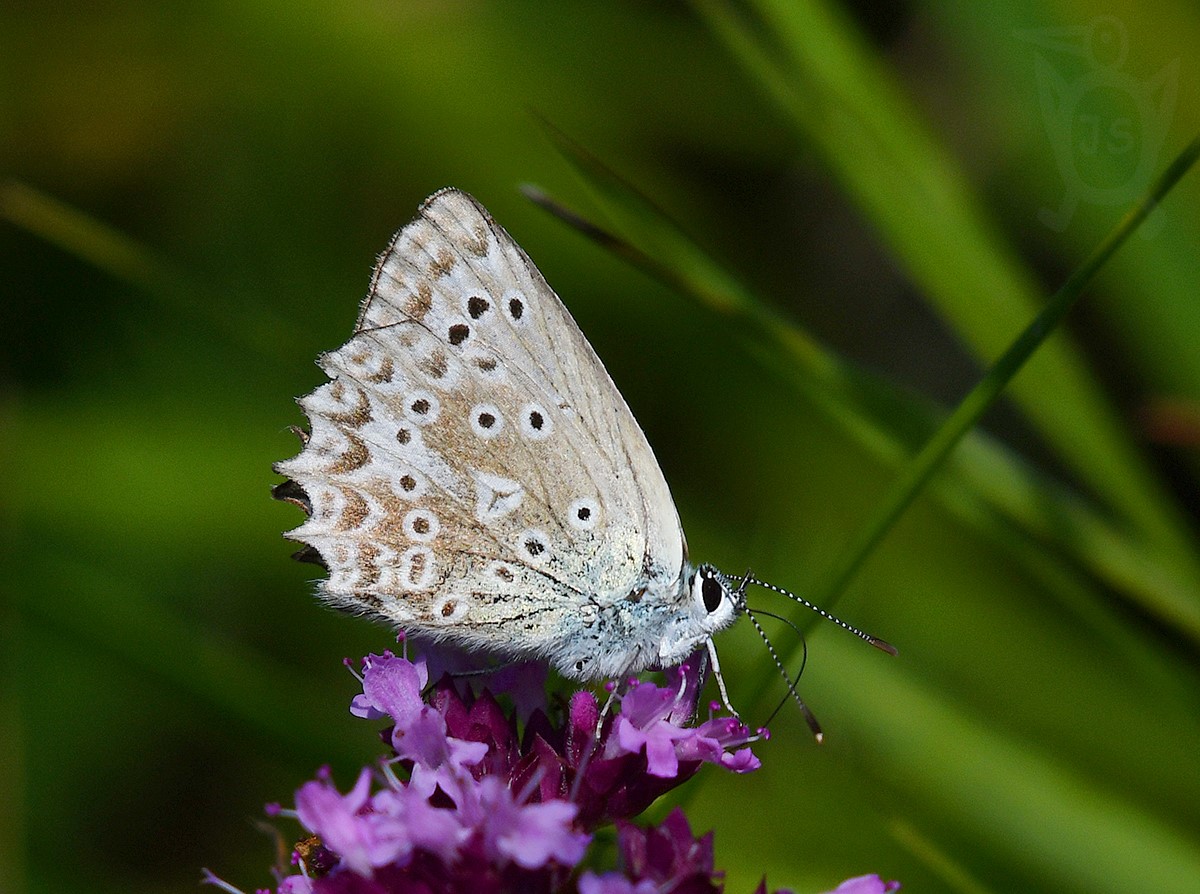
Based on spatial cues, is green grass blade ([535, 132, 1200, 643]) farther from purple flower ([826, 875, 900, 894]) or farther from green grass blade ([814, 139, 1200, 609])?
purple flower ([826, 875, 900, 894])

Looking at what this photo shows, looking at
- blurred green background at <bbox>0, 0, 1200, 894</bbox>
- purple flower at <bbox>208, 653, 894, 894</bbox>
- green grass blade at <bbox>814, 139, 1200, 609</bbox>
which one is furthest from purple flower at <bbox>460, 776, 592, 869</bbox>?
blurred green background at <bbox>0, 0, 1200, 894</bbox>

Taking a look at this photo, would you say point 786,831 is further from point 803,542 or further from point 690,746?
point 690,746

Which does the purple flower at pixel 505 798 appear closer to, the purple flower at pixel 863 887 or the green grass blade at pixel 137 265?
the purple flower at pixel 863 887

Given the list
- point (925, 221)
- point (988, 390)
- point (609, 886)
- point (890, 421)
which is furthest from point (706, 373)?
point (609, 886)

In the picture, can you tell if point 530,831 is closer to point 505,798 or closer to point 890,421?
point 505,798

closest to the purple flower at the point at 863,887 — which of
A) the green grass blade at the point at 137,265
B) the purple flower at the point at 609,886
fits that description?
the purple flower at the point at 609,886

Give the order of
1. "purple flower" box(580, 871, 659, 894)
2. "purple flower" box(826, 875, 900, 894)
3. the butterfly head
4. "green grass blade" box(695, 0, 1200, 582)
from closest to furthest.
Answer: "purple flower" box(580, 871, 659, 894) < "purple flower" box(826, 875, 900, 894) < the butterfly head < "green grass blade" box(695, 0, 1200, 582)

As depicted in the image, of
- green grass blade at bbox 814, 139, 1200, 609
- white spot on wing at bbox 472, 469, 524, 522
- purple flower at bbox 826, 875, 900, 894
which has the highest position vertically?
green grass blade at bbox 814, 139, 1200, 609
